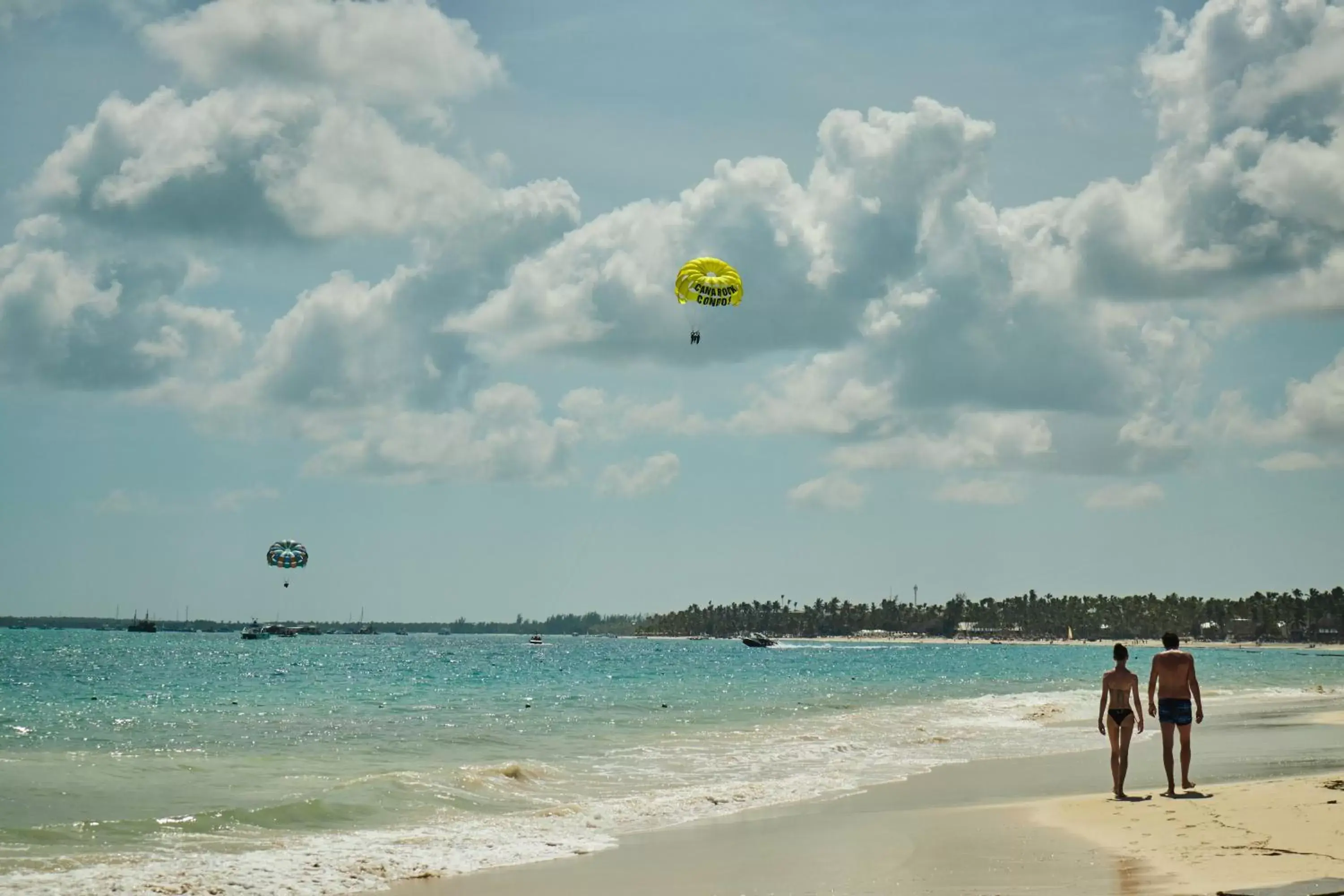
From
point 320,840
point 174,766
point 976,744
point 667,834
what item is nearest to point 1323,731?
point 976,744

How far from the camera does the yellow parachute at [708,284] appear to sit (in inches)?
1428

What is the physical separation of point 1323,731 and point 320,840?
24.8m

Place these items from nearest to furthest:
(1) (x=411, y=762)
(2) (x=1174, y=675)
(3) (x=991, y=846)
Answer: (3) (x=991, y=846), (2) (x=1174, y=675), (1) (x=411, y=762)

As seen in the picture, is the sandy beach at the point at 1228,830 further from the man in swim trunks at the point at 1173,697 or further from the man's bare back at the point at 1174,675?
the man's bare back at the point at 1174,675

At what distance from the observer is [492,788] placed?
68.0 ft

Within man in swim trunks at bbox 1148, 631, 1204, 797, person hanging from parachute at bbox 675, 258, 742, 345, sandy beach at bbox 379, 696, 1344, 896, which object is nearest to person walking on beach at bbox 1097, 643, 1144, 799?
man in swim trunks at bbox 1148, 631, 1204, 797

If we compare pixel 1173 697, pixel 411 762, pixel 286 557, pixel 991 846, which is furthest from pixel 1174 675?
pixel 286 557

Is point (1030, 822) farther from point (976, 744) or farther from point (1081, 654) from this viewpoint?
point (1081, 654)

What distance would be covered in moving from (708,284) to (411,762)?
58.7 ft

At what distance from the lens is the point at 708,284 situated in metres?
36.5

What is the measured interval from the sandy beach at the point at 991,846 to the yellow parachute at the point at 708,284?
779 inches

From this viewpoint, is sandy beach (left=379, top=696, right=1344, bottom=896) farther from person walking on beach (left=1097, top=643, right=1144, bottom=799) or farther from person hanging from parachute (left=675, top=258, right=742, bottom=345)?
person hanging from parachute (left=675, top=258, right=742, bottom=345)

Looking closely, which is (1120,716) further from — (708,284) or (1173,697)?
(708,284)

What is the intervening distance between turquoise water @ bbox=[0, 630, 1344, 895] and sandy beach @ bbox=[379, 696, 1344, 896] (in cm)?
130
